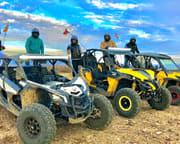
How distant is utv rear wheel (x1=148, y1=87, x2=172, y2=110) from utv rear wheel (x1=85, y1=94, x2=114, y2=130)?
269cm

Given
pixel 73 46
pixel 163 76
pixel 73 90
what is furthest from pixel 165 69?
pixel 73 90

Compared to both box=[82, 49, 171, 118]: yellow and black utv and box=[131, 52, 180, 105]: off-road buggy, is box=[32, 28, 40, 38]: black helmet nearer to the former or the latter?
box=[82, 49, 171, 118]: yellow and black utv

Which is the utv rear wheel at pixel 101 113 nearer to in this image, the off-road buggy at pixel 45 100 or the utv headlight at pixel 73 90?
the off-road buggy at pixel 45 100

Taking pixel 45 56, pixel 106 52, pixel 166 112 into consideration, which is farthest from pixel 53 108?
pixel 166 112

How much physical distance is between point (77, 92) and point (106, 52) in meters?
3.21

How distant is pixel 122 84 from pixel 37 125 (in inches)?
148

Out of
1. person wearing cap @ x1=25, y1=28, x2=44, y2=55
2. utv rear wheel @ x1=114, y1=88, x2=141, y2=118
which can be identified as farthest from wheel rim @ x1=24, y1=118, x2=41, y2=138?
person wearing cap @ x1=25, y1=28, x2=44, y2=55

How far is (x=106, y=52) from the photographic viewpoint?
7152 mm

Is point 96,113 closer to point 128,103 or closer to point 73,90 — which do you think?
point 73,90

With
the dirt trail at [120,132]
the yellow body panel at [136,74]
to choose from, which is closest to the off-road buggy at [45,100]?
the dirt trail at [120,132]

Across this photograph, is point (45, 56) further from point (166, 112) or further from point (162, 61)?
point (162, 61)

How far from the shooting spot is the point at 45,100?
15.1 feet

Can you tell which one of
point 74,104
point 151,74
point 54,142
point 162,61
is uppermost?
point 162,61

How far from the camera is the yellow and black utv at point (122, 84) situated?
591 centimetres
